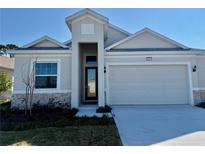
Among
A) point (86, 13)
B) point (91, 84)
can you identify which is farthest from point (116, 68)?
point (86, 13)

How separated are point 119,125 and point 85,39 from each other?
21.4 ft

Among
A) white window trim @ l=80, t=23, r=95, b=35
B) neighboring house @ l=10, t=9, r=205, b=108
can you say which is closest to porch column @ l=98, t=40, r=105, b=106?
neighboring house @ l=10, t=9, r=205, b=108

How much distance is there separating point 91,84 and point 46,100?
13.4 ft

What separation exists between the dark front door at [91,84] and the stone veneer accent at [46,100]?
2.77 meters

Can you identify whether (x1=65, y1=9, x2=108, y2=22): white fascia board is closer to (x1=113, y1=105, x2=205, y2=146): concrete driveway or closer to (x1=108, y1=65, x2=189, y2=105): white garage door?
(x1=108, y1=65, x2=189, y2=105): white garage door

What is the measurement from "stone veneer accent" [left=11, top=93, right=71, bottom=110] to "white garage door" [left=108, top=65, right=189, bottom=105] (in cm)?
301

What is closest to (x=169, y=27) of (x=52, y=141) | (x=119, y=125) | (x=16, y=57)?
(x=119, y=125)

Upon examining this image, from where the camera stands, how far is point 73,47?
35.6 ft

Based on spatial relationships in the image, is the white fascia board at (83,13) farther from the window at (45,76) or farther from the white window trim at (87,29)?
the window at (45,76)

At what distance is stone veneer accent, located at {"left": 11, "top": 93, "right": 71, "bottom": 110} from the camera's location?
10828mm

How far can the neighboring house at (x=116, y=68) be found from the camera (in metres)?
10.9

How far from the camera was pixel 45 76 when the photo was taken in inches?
435
